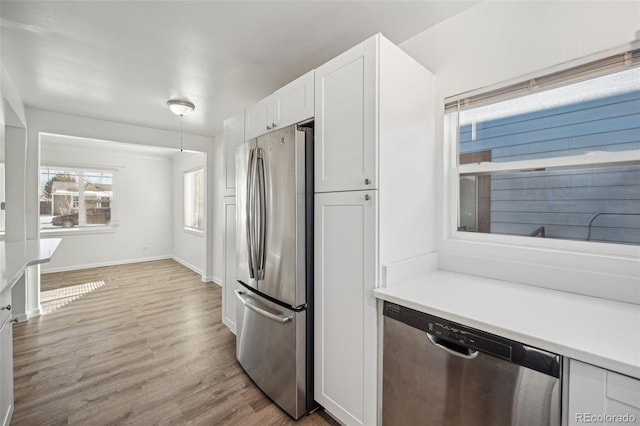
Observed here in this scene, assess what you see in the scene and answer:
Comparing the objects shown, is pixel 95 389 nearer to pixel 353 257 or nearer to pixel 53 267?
pixel 353 257

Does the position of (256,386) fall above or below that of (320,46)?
below

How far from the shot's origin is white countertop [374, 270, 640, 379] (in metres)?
0.89

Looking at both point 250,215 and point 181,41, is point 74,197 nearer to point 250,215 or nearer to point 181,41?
point 181,41

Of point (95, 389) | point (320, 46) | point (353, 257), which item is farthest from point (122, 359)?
point (320, 46)

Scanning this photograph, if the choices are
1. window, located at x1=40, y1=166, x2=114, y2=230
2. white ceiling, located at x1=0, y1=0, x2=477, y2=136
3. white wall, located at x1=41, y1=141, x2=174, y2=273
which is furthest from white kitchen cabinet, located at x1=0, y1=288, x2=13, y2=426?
window, located at x1=40, y1=166, x2=114, y2=230

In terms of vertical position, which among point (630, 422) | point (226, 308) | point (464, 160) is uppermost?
point (464, 160)

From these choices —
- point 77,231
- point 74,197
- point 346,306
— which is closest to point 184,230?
point 77,231

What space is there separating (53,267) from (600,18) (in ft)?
26.7

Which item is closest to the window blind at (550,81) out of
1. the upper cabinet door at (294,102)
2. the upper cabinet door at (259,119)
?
the upper cabinet door at (294,102)

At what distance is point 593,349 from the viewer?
34.6 inches

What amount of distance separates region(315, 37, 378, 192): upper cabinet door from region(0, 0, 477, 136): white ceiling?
499 mm

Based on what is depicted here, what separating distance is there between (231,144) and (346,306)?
2.09 metres

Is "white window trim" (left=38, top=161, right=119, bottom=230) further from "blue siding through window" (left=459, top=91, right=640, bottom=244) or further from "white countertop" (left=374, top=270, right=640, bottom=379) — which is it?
"blue siding through window" (left=459, top=91, right=640, bottom=244)

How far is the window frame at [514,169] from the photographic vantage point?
1338 mm
